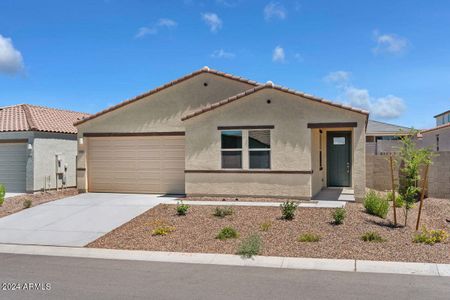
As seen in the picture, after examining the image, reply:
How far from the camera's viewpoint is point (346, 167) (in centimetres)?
1867

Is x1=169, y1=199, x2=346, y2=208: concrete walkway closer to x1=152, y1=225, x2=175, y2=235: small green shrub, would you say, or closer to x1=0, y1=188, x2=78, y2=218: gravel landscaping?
x1=152, y1=225, x2=175, y2=235: small green shrub

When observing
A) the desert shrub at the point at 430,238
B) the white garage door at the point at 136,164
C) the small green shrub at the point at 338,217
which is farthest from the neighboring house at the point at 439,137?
the desert shrub at the point at 430,238

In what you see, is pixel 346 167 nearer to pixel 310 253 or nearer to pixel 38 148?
pixel 310 253

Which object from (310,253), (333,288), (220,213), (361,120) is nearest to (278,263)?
(310,253)

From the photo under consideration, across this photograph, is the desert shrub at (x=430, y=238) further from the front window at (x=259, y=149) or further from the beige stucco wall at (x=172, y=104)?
the beige stucco wall at (x=172, y=104)

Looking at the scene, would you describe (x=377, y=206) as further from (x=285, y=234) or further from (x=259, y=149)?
(x=259, y=149)

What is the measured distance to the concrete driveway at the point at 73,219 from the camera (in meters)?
11.0

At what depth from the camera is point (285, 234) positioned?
34.4 feet

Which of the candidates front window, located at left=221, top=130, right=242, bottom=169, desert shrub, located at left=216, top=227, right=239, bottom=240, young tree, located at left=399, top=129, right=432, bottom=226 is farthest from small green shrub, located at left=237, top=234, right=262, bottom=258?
front window, located at left=221, top=130, right=242, bottom=169

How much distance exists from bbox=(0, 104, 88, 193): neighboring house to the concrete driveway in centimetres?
335

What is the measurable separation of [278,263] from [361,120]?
7237 mm

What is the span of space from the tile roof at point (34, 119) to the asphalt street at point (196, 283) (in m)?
11.8

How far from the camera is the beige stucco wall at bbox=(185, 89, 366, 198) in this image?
1427 centimetres

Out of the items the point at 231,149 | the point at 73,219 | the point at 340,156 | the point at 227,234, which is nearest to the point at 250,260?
the point at 227,234
